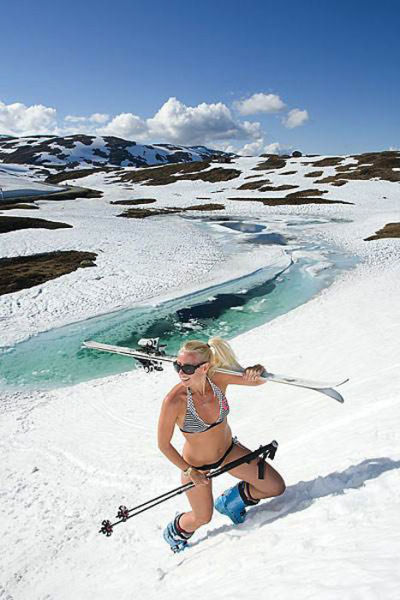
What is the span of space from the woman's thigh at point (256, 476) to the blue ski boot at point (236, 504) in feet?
0.56

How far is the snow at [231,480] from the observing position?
3.93 m

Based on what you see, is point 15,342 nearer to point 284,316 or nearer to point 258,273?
point 284,316

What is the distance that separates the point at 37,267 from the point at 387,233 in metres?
24.9

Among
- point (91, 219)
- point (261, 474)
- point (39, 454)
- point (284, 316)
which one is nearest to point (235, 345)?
point (284, 316)

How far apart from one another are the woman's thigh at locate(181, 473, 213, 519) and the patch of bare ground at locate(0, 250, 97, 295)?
1651 cm

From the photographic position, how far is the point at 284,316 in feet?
50.8

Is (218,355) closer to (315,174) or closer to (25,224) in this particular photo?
(25,224)

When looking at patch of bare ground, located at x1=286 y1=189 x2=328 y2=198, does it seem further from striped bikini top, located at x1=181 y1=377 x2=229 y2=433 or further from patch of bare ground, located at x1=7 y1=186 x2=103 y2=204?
striped bikini top, located at x1=181 y1=377 x2=229 y2=433

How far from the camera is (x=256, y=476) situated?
5.04m

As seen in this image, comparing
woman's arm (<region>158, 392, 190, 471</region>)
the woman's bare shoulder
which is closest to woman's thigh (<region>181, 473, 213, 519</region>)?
woman's arm (<region>158, 392, 190, 471</region>)

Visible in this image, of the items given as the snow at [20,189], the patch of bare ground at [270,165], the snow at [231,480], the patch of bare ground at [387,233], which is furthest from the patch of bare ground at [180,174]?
the snow at [231,480]

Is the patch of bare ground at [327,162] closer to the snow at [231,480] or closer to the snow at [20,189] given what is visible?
the snow at [20,189]

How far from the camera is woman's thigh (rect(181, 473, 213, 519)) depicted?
194 inches

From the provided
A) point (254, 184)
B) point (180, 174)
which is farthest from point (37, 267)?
point (180, 174)
